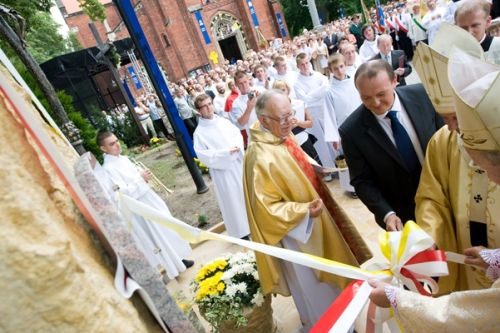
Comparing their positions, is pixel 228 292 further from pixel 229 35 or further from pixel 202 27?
pixel 229 35

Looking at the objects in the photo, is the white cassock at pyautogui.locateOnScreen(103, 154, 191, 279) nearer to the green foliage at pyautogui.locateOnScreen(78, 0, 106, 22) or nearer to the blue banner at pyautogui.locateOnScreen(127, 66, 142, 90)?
the green foliage at pyautogui.locateOnScreen(78, 0, 106, 22)

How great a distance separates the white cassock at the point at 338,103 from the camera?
5016 millimetres

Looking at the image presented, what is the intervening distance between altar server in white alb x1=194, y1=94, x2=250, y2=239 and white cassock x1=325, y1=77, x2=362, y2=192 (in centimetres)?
145

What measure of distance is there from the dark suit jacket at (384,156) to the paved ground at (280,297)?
1496 mm

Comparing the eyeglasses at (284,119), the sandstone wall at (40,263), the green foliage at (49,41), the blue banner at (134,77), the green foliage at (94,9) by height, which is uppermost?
the green foliage at (49,41)

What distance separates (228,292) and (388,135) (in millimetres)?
1740

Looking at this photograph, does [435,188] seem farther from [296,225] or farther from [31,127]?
[31,127]

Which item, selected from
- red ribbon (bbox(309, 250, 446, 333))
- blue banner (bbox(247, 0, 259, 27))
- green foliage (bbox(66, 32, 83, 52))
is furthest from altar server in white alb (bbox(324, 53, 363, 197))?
green foliage (bbox(66, 32, 83, 52))

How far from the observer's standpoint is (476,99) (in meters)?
1.18

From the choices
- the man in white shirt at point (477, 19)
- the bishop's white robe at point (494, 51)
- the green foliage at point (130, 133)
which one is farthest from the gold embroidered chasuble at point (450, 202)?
the green foliage at point (130, 133)

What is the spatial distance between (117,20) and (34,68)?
3312cm

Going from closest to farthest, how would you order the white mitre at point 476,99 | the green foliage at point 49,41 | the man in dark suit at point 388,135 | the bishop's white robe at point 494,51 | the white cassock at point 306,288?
the white mitre at point 476,99 → the man in dark suit at point 388,135 → the white cassock at point 306,288 → the bishop's white robe at point 494,51 → the green foliage at point 49,41

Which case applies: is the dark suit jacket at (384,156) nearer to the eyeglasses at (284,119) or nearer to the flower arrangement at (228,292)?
the eyeglasses at (284,119)

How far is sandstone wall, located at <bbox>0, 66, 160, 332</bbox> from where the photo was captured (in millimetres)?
434
